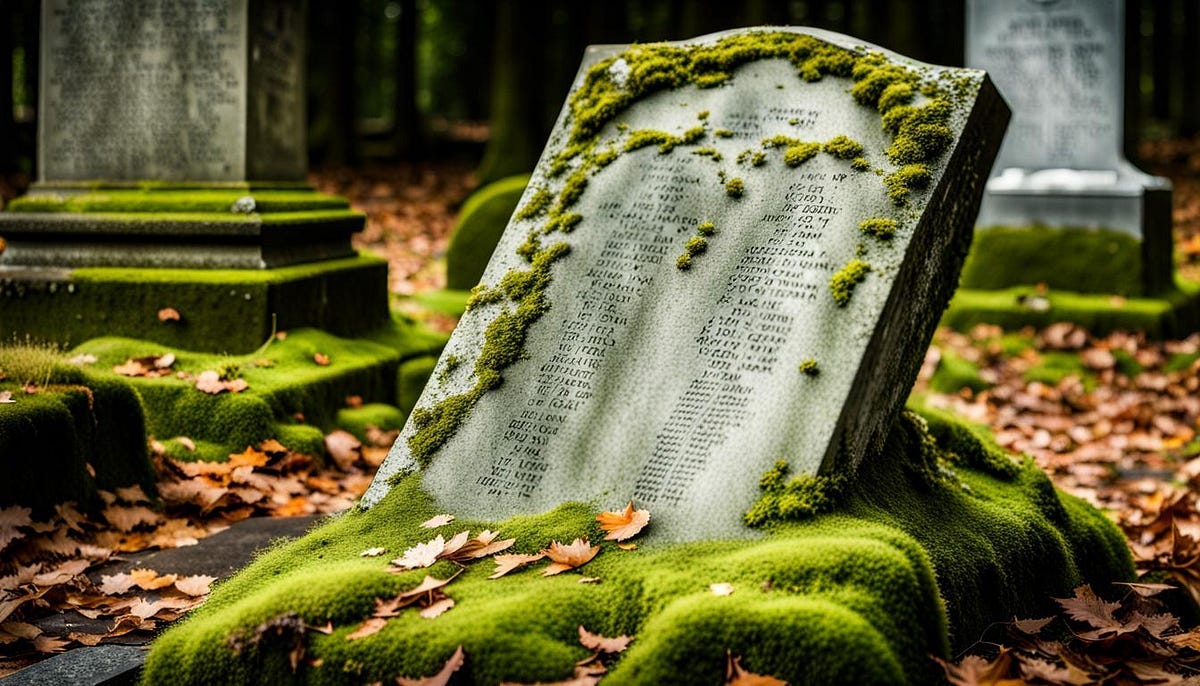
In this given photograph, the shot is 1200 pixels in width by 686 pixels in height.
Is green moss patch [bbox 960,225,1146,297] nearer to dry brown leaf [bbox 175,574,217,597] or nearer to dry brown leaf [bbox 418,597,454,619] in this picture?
A: dry brown leaf [bbox 175,574,217,597]

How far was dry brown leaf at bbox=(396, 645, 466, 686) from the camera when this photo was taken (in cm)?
272

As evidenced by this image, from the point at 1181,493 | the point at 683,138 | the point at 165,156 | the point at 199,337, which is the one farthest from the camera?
the point at 165,156

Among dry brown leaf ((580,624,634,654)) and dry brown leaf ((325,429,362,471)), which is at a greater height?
dry brown leaf ((580,624,634,654))

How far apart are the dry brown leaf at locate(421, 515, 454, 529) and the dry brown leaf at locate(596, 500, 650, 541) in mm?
483

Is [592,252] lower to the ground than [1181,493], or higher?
higher

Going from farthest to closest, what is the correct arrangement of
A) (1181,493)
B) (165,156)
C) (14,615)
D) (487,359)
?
1. (165,156)
2. (1181,493)
3. (487,359)
4. (14,615)

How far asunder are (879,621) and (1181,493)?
3813mm

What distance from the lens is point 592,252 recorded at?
166 inches

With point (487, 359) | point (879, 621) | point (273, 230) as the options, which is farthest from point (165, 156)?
point (879, 621)

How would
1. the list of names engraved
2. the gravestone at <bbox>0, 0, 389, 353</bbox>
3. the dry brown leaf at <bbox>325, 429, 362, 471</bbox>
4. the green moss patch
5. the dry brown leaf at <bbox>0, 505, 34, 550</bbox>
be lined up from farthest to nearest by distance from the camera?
the green moss patch, the list of names engraved, the gravestone at <bbox>0, 0, 389, 353</bbox>, the dry brown leaf at <bbox>325, 429, 362, 471</bbox>, the dry brown leaf at <bbox>0, 505, 34, 550</bbox>

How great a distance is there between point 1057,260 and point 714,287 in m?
7.13

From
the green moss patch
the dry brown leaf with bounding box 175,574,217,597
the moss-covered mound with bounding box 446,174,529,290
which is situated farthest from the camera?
the green moss patch

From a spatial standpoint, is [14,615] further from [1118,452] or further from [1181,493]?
[1118,452]

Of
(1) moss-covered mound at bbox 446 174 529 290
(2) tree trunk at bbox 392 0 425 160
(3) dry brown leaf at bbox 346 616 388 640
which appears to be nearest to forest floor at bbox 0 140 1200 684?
(3) dry brown leaf at bbox 346 616 388 640
